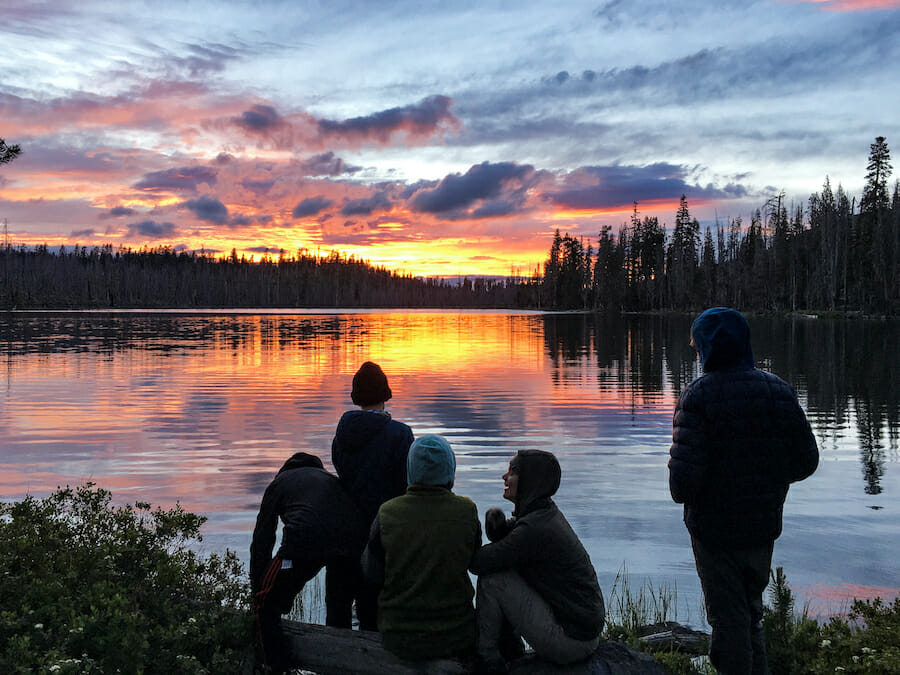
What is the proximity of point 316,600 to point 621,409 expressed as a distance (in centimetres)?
1588

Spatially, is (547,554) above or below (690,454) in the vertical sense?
below

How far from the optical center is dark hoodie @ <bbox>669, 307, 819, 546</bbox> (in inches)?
178

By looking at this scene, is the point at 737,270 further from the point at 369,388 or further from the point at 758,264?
the point at 369,388

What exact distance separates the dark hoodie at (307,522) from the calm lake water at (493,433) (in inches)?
164

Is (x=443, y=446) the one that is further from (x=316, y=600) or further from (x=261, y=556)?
(x=316, y=600)

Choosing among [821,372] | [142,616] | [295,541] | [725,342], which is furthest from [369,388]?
[821,372]

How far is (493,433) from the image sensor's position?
18125mm

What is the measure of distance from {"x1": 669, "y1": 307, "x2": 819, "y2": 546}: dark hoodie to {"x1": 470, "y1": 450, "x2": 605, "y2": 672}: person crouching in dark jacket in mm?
821

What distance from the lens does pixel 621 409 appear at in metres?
22.1

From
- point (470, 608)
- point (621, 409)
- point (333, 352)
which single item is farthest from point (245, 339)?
point (470, 608)

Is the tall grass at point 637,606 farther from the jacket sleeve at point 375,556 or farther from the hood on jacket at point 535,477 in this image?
the jacket sleeve at point 375,556

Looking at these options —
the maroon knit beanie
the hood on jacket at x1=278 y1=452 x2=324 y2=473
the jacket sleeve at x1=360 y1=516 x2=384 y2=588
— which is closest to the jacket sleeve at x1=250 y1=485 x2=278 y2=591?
the hood on jacket at x1=278 y1=452 x2=324 y2=473

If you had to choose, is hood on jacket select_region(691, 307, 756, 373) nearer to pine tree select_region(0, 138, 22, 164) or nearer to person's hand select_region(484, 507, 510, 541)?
person's hand select_region(484, 507, 510, 541)

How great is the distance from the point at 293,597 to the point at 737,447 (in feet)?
10.8
